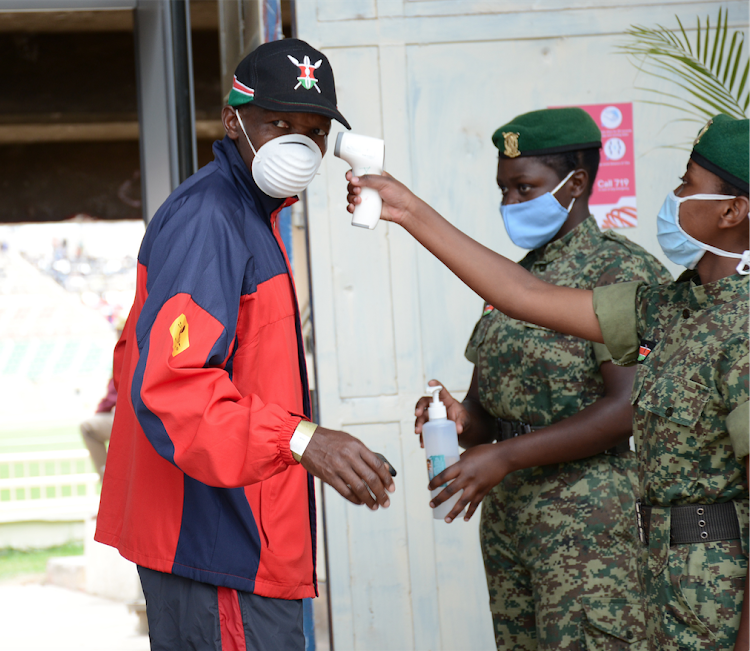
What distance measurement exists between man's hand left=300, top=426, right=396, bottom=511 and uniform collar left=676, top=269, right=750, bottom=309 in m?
0.66

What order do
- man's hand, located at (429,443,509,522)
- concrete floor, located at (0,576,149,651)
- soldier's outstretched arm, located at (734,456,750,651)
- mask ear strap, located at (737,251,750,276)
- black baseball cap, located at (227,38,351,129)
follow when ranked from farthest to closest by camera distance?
concrete floor, located at (0,576,149,651) → man's hand, located at (429,443,509,522) → black baseball cap, located at (227,38,351,129) → mask ear strap, located at (737,251,750,276) → soldier's outstretched arm, located at (734,456,750,651)

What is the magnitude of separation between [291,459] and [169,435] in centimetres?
22

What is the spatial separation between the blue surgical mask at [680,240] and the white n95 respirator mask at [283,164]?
73cm

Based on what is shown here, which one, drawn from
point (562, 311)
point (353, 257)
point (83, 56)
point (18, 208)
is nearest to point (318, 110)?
point (562, 311)

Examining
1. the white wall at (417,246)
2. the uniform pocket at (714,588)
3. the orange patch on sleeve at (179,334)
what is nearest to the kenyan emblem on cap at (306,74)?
the orange patch on sleeve at (179,334)

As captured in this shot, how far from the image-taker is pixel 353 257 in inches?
128

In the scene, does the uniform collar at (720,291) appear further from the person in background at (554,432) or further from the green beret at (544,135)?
the green beret at (544,135)

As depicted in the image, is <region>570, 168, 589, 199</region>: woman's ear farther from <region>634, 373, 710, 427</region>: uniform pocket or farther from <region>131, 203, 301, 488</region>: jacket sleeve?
<region>131, 203, 301, 488</region>: jacket sleeve

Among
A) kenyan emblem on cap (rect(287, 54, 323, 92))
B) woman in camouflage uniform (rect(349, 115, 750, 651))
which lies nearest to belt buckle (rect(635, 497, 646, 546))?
woman in camouflage uniform (rect(349, 115, 750, 651))

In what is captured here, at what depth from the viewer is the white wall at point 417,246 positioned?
3.24 metres

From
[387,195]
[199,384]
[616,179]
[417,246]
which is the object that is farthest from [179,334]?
[616,179]

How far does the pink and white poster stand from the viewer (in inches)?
131

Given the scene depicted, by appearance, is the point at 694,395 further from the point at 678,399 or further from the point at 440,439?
the point at 440,439

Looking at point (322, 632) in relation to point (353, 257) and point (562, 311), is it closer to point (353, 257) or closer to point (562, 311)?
point (353, 257)
